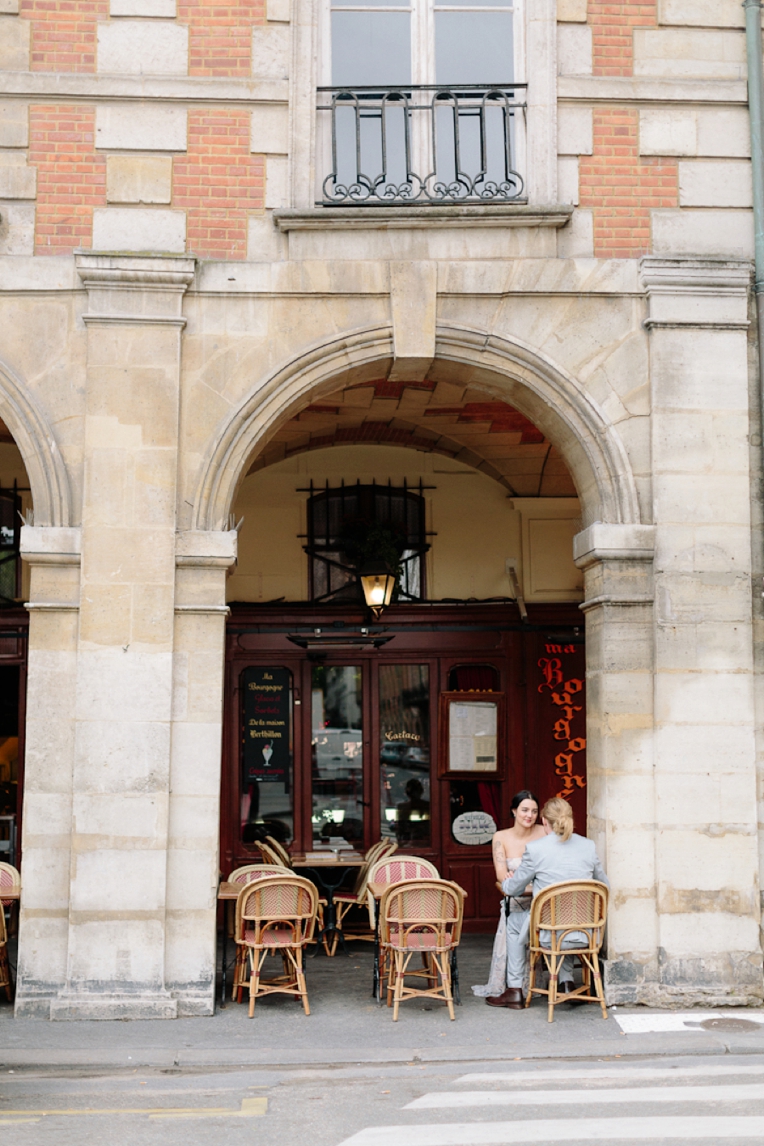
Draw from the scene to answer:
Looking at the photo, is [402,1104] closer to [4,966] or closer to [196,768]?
[196,768]

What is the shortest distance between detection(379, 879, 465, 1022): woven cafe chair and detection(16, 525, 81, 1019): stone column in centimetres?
210

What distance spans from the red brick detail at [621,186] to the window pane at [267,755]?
16.1ft

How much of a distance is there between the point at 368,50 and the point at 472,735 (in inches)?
231

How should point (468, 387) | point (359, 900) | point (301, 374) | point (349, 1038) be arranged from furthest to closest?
1. point (359, 900)
2. point (468, 387)
3. point (301, 374)
4. point (349, 1038)

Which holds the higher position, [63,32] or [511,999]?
[63,32]

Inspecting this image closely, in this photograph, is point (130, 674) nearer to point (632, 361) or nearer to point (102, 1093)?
point (102, 1093)

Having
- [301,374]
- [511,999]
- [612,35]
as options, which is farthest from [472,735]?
[612,35]

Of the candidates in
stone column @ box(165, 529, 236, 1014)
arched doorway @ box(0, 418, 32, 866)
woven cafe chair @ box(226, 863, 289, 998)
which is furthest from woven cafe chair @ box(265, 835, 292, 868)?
arched doorway @ box(0, 418, 32, 866)

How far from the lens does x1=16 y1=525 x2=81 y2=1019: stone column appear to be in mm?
7418

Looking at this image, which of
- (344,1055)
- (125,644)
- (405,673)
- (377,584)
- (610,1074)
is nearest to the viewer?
(610,1074)

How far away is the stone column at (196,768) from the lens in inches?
293

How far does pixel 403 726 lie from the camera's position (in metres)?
10.8

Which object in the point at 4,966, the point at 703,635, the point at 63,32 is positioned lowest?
the point at 4,966

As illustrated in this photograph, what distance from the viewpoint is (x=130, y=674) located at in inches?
298
